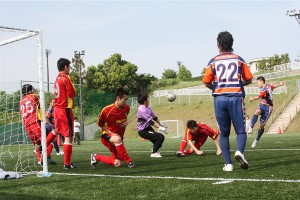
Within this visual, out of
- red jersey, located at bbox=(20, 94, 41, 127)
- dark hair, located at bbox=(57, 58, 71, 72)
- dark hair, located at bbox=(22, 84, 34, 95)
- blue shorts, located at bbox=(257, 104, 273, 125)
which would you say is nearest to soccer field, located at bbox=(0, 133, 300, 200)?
dark hair, located at bbox=(57, 58, 71, 72)

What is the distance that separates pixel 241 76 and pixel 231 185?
2064 mm

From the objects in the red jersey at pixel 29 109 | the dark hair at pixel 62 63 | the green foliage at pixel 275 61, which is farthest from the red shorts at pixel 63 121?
the green foliage at pixel 275 61

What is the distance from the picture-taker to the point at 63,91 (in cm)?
830

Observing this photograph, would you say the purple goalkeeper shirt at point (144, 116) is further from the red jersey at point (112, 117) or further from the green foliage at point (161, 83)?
the green foliage at point (161, 83)

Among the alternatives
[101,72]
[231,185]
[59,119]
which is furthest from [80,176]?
[101,72]

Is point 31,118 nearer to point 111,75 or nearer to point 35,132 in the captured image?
point 35,132

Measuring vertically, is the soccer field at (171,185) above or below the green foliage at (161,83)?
below

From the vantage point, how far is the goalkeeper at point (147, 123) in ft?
36.2

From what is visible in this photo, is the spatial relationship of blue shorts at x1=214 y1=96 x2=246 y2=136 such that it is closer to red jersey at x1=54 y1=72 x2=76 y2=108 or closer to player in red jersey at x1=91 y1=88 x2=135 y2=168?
player in red jersey at x1=91 y1=88 x2=135 y2=168

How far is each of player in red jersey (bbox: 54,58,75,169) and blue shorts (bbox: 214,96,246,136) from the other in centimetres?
300

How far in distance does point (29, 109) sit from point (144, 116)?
2.85 m

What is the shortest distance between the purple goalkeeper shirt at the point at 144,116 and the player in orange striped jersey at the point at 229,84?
4462mm

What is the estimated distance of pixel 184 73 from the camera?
3812 inches

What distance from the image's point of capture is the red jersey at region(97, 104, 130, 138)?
8406 millimetres
